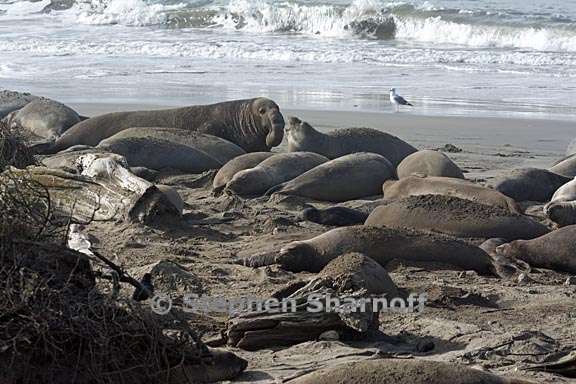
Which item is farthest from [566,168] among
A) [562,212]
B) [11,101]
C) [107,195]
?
[11,101]

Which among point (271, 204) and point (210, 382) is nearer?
point (210, 382)

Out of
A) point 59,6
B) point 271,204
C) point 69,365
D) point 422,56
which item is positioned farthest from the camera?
point 59,6

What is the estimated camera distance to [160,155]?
869 cm

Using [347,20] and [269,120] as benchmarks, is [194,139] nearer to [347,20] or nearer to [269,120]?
[269,120]

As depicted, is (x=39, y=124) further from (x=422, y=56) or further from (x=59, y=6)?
(x=59, y=6)

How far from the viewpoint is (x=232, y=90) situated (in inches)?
569

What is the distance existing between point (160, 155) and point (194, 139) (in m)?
0.52

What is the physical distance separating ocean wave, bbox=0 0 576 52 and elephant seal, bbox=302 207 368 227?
→ 13670mm

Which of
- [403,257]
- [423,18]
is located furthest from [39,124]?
[423,18]

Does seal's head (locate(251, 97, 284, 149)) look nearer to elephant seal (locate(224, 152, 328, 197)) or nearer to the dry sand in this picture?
elephant seal (locate(224, 152, 328, 197))

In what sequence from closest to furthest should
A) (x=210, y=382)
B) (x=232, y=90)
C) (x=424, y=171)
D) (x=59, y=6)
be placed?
(x=210, y=382) < (x=424, y=171) < (x=232, y=90) < (x=59, y=6)

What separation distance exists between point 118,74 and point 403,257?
11879 mm

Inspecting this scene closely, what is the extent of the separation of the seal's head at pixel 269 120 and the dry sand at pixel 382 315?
6.04 ft

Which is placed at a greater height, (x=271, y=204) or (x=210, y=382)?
(x=210, y=382)
